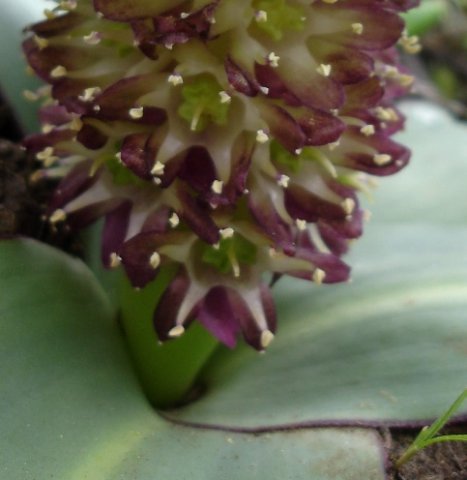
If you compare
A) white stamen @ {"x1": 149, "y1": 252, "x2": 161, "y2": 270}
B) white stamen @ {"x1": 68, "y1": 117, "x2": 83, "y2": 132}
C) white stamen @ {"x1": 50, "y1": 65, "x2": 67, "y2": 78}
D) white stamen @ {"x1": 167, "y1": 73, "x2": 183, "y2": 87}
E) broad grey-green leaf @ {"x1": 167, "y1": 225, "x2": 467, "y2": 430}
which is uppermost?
white stamen @ {"x1": 167, "y1": 73, "x2": 183, "y2": 87}

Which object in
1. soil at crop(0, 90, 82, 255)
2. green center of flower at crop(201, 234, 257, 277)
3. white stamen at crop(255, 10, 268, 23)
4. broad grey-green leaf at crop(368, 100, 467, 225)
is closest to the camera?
white stamen at crop(255, 10, 268, 23)

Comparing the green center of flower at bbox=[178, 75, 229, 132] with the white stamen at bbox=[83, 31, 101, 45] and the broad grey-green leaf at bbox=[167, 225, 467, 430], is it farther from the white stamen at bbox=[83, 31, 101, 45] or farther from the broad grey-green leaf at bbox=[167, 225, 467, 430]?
the broad grey-green leaf at bbox=[167, 225, 467, 430]

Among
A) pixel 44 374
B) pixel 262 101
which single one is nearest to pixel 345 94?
pixel 262 101

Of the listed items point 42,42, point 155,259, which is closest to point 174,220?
point 155,259

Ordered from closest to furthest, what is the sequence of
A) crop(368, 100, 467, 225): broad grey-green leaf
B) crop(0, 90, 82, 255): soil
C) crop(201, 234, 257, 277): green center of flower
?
crop(201, 234, 257, 277): green center of flower
crop(0, 90, 82, 255): soil
crop(368, 100, 467, 225): broad grey-green leaf

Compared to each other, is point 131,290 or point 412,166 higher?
point 131,290

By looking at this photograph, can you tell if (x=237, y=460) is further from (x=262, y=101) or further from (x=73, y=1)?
(x=73, y=1)

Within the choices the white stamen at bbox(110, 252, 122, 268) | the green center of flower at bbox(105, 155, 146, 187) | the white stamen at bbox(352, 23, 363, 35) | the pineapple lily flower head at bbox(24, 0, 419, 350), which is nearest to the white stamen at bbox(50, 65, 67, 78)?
the pineapple lily flower head at bbox(24, 0, 419, 350)
